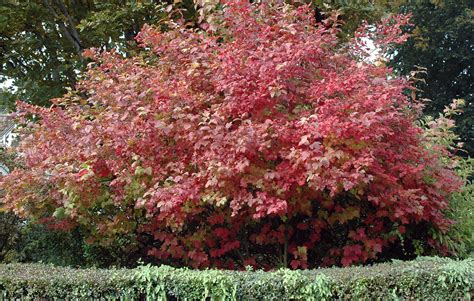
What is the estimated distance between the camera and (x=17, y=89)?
8898 millimetres

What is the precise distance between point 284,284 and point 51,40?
24.0 feet

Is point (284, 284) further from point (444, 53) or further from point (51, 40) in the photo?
point (444, 53)

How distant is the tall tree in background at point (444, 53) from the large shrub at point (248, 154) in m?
10.6

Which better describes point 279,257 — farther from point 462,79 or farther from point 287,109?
point 462,79

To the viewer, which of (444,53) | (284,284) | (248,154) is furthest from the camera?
(444,53)

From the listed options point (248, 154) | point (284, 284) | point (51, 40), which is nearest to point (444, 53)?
point (51, 40)

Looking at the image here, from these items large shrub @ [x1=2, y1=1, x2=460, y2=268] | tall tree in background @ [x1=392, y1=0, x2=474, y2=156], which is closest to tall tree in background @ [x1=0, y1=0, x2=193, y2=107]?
large shrub @ [x1=2, y1=1, x2=460, y2=268]

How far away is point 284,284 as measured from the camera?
3.28 m

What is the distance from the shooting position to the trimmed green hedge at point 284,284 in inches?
128

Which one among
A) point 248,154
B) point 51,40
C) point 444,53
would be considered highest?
point 444,53

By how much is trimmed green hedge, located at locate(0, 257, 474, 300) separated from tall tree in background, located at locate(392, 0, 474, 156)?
11632 millimetres

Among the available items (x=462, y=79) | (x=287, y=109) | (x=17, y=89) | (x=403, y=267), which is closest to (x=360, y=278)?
(x=403, y=267)

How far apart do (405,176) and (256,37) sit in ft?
5.99

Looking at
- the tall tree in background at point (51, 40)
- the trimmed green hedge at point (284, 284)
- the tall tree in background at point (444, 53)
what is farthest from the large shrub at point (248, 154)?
the tall tree in background at point (444, 53)
